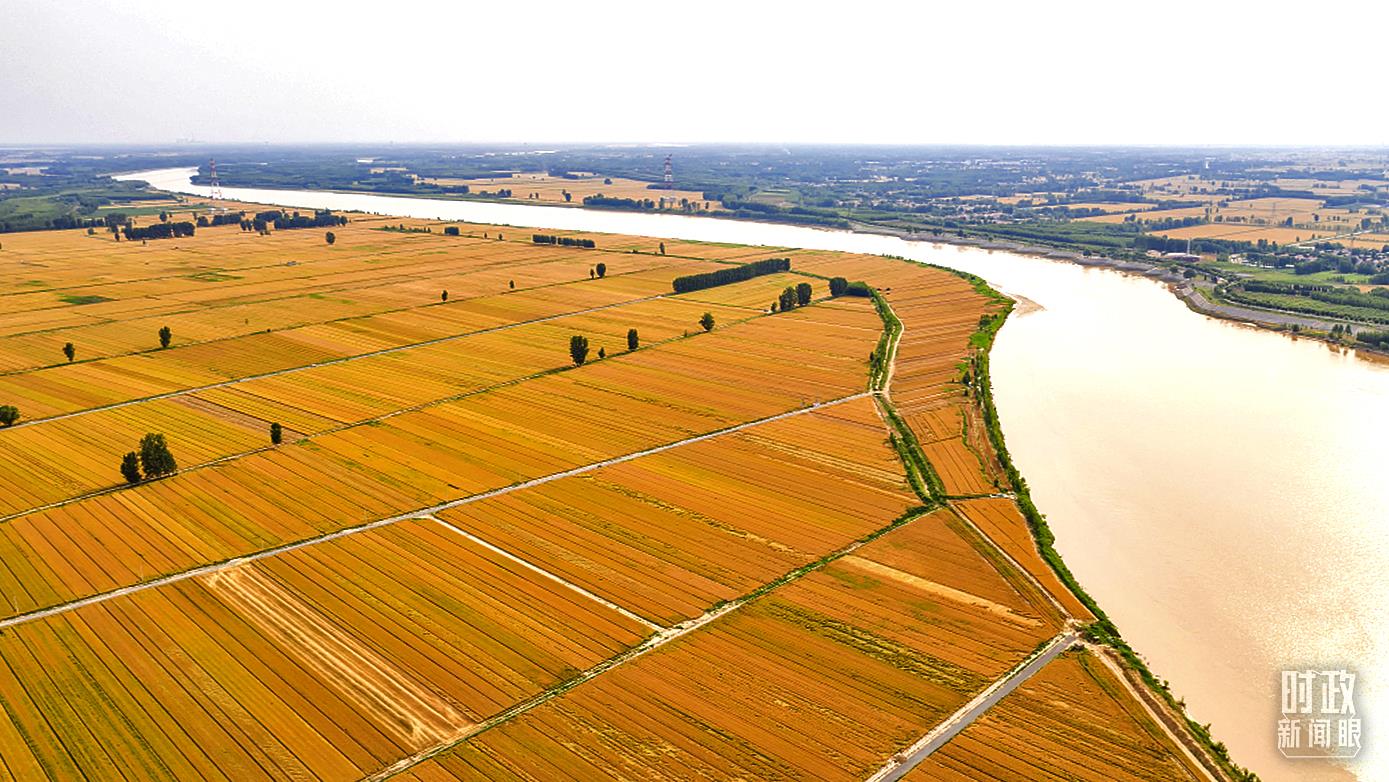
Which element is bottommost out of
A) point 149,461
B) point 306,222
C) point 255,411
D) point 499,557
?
point 499,557

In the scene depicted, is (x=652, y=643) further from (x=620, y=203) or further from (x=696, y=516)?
(x=620, y=203)

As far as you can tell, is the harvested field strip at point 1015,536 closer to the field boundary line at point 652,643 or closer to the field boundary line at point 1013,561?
the field boundary line at point 1013,561

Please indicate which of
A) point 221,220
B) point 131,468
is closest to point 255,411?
point 131,468

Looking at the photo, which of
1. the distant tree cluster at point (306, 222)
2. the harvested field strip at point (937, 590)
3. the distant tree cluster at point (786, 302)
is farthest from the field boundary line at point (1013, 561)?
the distant tree cluster at point (306, 222)

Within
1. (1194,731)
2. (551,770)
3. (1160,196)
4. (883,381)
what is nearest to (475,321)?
(883,381)

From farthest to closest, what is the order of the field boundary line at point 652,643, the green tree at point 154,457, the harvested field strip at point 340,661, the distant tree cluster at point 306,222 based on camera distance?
the distant tree cluster at point 306,222 → the green tree at point 154,457 → the harvested field strip at point 340,661 → the field boundary line at point 652,643

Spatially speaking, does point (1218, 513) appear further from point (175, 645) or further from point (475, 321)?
point (475, 321)

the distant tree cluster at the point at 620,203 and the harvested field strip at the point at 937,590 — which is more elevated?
the distant tree cluster at the point at 620,203
